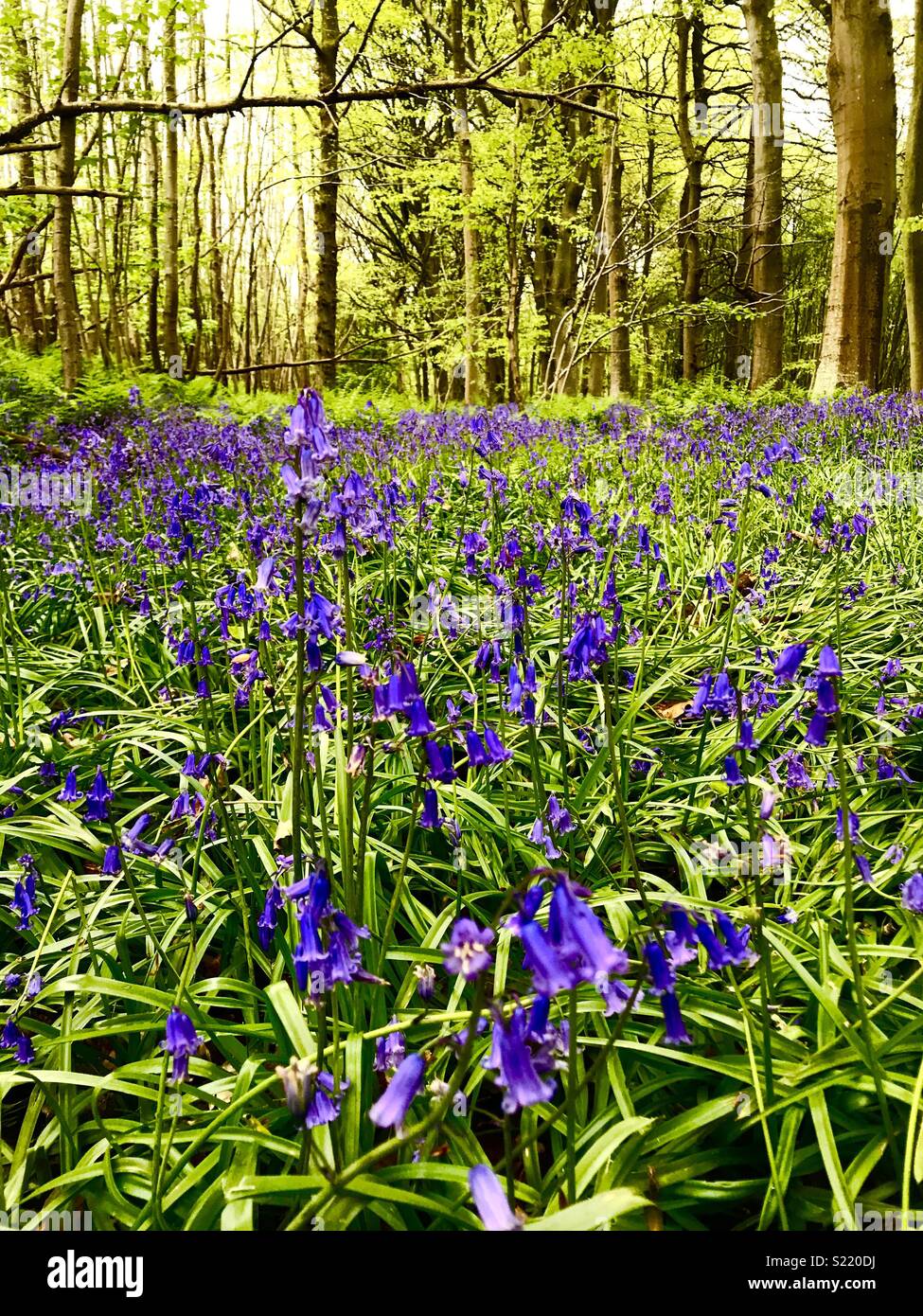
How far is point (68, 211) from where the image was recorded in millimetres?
7312

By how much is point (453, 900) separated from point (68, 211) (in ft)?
25.8

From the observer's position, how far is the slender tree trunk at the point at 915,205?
43.3 ft

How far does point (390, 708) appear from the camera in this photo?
123 cm

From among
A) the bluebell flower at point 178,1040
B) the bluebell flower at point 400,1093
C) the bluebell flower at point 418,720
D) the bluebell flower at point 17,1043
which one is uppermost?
the bluebell flower at point 418,720

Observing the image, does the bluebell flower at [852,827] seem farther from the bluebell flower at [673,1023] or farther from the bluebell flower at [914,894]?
the bluebell flower at [673,1023]

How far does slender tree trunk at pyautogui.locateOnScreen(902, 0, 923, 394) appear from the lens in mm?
13211

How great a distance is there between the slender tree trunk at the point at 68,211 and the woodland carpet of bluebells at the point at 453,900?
4969 mm

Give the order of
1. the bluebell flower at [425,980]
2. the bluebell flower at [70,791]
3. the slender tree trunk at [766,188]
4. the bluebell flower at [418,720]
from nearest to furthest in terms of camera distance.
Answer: the bluebell flower at [425,980], the bluebell flower at [418,720], the bluebell flower at [70,791], the slender tree trunk at [766,188]

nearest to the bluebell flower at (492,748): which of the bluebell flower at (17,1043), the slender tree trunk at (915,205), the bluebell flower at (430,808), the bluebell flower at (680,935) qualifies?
the bluebell flower at (430,808)

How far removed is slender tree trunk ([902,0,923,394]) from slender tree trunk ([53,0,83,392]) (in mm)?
11927

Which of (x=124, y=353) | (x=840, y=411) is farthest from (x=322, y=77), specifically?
(x=124, y=353)

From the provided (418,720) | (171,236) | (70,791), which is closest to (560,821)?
(418,720)

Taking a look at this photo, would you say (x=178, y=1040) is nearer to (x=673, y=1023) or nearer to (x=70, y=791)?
(x=673, y=1023)
